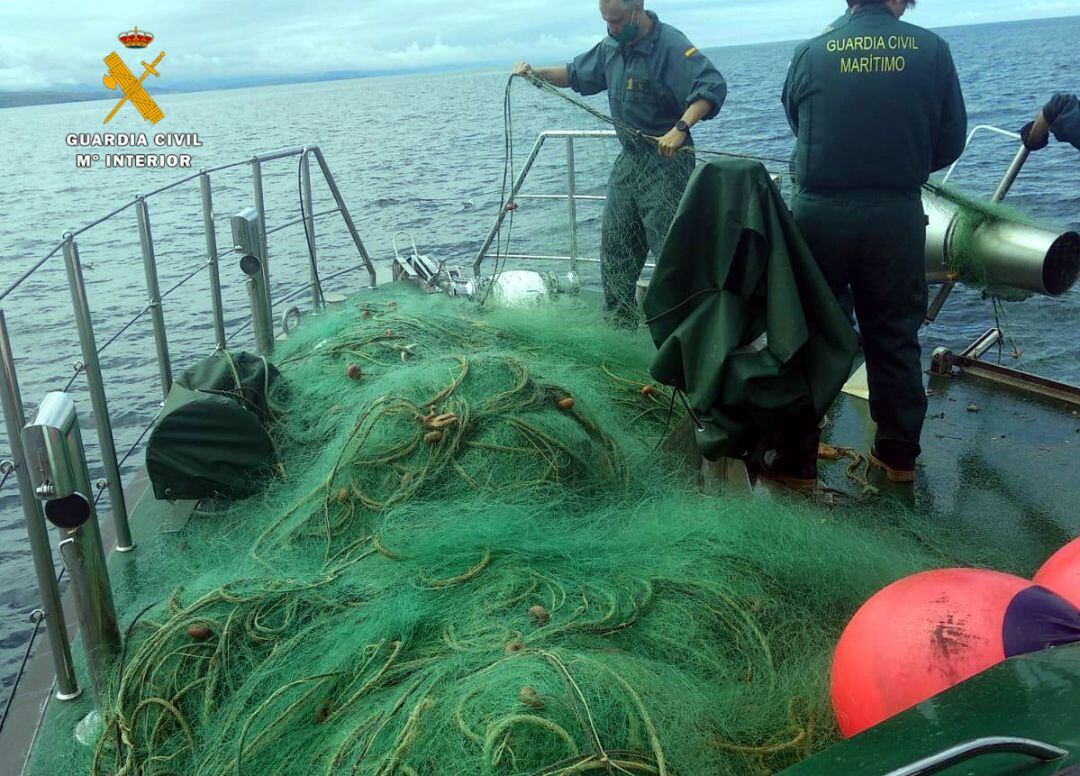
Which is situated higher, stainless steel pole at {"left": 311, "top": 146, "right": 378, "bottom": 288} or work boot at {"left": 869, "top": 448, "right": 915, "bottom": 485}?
stainless steel pole at {"left": 311, "top": 146, "right": 378, "bottom": 288}

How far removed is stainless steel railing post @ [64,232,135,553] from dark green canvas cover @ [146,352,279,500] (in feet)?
0.46

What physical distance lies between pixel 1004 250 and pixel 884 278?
1338 mm

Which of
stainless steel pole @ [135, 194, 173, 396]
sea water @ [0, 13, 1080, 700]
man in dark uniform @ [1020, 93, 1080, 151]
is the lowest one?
sea water @ [0, 13, 1080, 700]

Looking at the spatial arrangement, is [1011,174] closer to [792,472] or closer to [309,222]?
[792,472]

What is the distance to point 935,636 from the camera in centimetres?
180

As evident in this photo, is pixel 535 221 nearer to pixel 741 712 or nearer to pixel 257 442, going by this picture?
pixel 257 442

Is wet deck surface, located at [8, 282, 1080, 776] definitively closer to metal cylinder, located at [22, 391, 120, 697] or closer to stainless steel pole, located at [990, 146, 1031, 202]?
metal cylinder, located at [22, 391, 120, 697]

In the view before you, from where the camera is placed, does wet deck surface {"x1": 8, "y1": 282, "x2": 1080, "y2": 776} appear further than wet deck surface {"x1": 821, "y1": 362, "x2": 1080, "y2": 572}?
No

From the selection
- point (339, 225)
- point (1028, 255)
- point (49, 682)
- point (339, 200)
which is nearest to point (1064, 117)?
point (1028, 255)

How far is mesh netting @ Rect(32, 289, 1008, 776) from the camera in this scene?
1889 mm

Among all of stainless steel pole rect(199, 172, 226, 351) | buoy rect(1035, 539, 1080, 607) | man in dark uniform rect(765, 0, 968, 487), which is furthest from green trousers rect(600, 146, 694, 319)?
buoy rect(1035, 539, 1080, 607)

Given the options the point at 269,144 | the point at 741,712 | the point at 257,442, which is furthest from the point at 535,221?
the point at 269,144

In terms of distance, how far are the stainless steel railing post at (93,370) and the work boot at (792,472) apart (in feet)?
8.29

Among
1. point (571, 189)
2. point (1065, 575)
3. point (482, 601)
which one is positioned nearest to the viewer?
point (1065, 575)
